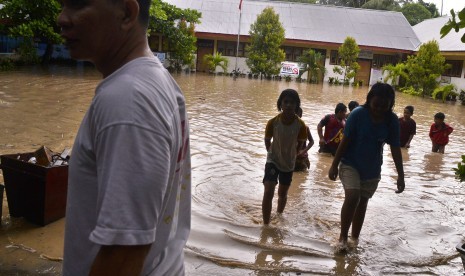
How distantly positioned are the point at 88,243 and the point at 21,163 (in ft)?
10.7

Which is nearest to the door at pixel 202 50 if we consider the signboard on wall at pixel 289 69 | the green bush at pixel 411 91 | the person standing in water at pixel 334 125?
the signboard on wall at pixel 289 69

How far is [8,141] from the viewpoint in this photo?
7164mm

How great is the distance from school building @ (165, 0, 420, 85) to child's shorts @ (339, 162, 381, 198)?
93.2 ft

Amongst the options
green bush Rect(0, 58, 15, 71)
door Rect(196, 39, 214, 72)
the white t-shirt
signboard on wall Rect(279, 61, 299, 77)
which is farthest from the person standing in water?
door Rect(196, 39, 214, 72)

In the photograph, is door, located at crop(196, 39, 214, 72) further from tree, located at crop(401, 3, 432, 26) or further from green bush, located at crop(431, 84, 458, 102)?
tree, located at crop(401, 3, 432, 26)

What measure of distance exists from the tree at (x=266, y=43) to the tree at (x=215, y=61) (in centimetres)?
185

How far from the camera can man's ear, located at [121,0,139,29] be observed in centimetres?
120

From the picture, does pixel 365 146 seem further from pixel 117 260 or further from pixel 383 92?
pixel 117 260

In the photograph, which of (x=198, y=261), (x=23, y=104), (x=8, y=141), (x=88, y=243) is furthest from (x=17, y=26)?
(x=88, y=243)

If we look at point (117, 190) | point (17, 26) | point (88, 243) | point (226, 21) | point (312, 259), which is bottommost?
point (312, 259)

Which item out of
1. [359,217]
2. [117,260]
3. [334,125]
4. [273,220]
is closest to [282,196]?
[273,220]

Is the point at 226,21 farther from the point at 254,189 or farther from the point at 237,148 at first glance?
the point at 254,189

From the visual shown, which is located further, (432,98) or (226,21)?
(226,21)

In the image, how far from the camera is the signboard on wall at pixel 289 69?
31562 mm
